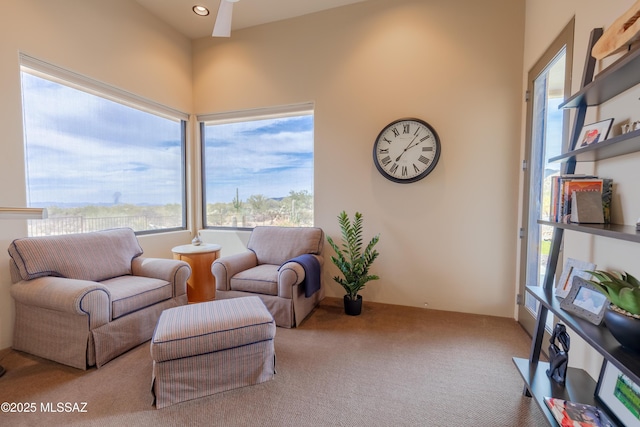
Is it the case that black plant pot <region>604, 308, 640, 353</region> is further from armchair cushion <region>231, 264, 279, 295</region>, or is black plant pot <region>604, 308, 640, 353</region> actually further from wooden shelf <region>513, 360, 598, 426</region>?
armchair cushion <region>231, 264, 279, 295</region>

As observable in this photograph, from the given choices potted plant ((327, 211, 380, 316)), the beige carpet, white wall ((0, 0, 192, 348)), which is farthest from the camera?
potted plant ((327, 211, 380, 316))

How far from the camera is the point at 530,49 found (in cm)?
249

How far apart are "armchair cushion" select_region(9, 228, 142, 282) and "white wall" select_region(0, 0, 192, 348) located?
30 cm

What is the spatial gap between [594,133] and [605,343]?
991 mm

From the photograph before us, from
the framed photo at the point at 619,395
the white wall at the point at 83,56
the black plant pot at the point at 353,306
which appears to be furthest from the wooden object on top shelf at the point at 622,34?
the white wall at the point at 83,56

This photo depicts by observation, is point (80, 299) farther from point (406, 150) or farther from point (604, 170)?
point (604, 170)

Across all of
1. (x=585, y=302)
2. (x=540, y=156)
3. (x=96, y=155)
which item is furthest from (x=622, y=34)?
(x=96, y=155)

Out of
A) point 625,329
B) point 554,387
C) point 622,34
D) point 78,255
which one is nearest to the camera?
point 625,329

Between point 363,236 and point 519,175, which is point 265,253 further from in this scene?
point 519,175

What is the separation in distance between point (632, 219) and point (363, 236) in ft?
7.20

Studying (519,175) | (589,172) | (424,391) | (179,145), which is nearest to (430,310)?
(424,391)

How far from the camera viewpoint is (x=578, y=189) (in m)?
1.32

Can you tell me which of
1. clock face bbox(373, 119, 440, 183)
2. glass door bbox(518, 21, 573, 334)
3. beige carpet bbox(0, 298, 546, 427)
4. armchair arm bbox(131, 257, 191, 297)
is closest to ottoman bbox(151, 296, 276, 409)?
beige carpet bbox(0, 298, 546, 427)

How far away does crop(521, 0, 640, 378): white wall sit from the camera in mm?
1237
